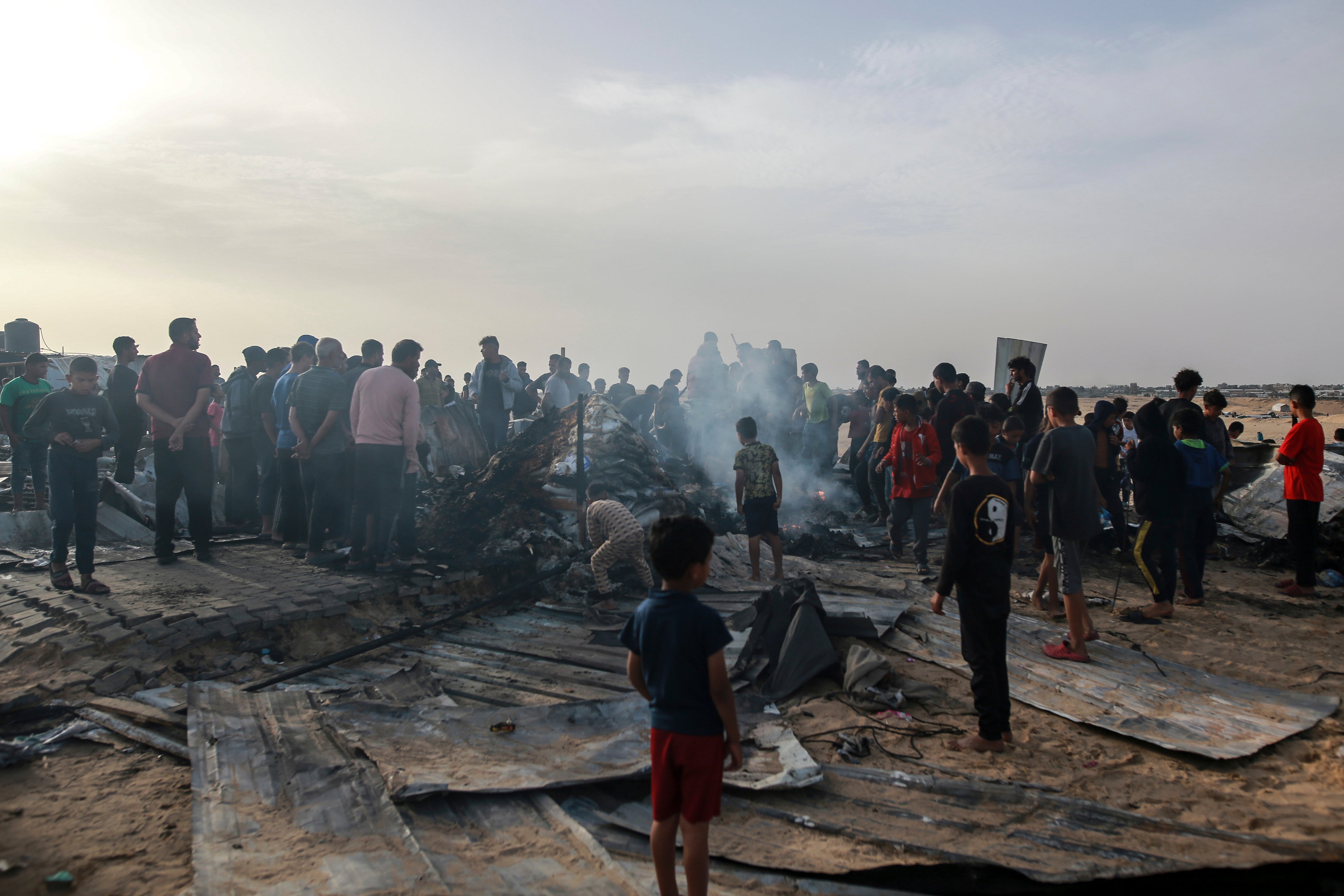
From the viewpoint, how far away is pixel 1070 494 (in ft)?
18.1

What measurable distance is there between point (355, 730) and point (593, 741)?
128 cm

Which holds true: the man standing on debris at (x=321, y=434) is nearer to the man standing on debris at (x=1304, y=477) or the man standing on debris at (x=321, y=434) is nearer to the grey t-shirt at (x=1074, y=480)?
the grey t-shirt at (x=1074, y=480)

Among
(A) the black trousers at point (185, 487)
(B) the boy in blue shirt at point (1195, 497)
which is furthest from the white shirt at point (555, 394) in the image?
(B) the boy in blue shirt at point (1195, 497)

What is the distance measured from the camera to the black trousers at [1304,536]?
727 cm

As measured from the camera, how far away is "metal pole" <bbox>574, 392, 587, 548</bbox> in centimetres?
865

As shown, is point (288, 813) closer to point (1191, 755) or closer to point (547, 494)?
point (1191, 755)

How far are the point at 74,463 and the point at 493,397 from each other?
19.9ft

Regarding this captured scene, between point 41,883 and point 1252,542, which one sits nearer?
point 41,883

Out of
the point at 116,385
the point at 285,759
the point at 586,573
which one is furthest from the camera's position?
the point at 116,385

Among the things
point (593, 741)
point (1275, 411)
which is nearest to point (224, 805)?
point (593, 741)

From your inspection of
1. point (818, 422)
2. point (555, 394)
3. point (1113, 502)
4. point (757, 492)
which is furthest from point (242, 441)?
point (1113, 502)

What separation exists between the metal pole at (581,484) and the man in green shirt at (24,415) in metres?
6.29

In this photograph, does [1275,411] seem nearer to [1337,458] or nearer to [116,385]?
Answer: [1337,458]

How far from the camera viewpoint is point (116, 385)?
8.62m
